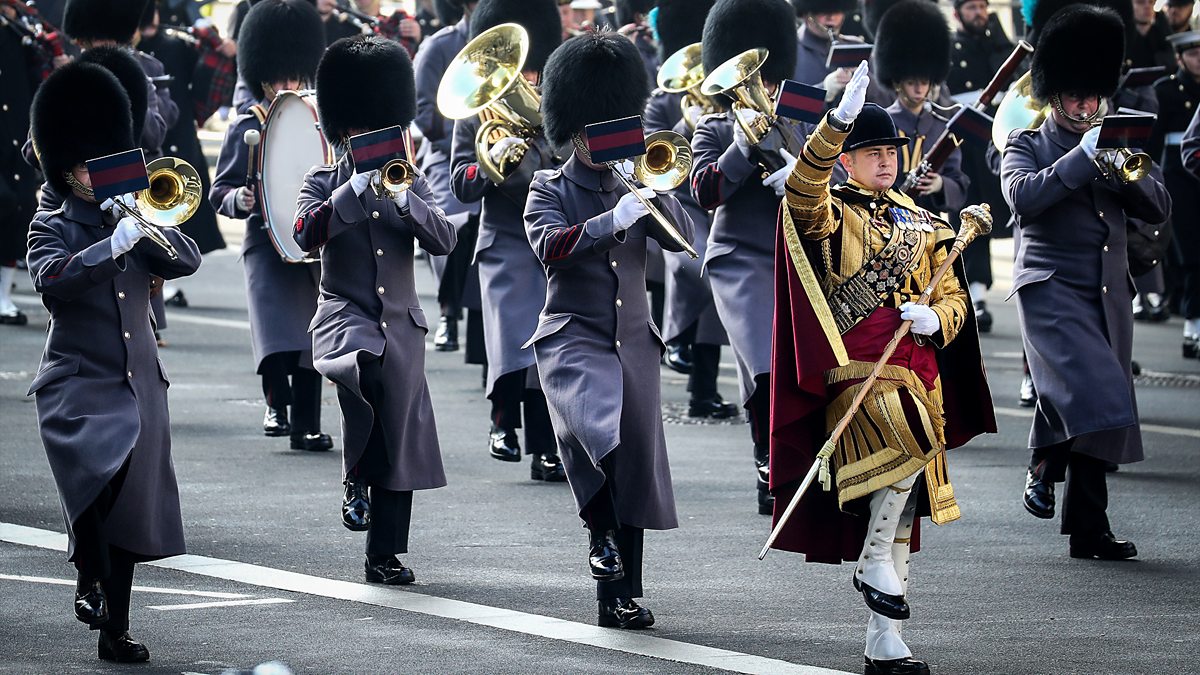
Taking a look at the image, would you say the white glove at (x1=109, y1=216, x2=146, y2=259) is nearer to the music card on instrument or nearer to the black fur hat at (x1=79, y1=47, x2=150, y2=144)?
the black fur hat at (x1=79, y1=47, x2=150, y2=144)

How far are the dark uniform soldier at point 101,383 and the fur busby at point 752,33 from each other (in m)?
3.69

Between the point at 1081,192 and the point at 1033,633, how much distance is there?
208 cm

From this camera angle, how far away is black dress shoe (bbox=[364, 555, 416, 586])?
26.5ft

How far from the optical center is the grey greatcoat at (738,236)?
31.6 ft

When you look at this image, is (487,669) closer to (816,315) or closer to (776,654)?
(776,654)

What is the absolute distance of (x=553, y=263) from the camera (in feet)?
25.5

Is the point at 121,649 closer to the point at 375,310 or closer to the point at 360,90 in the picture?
the point at 375,310

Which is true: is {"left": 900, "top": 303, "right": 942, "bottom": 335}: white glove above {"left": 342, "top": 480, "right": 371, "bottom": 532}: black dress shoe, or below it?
above

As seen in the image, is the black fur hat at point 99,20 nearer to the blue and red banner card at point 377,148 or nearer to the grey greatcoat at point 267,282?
the grey greatcoat at point 267,282

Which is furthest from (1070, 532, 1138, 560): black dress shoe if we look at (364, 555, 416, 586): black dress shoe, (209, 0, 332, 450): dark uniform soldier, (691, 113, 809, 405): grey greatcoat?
(209, 0, 332, 450): dark uniform soldier

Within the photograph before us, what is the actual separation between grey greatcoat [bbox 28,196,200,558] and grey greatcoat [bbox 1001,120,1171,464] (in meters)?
3.15

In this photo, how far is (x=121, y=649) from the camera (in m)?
6.88

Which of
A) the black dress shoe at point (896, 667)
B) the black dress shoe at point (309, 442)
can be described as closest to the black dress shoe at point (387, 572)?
the black dress shoe at point (896, 667)

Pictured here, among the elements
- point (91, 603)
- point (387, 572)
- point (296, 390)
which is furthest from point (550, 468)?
point (91, 603)
